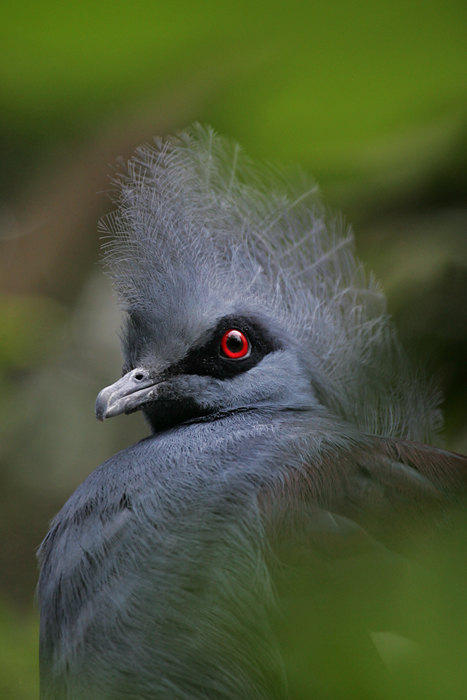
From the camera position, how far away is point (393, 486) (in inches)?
65.7

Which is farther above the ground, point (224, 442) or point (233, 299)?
point (233, 299)

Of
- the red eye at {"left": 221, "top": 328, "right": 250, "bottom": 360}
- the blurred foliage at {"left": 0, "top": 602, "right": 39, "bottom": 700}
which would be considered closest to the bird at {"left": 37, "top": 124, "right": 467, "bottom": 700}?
the red eye at {"left": 221, "top": 328, "right": 250, "bottom": 360}

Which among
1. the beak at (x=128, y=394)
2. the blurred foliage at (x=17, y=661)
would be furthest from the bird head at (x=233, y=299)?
the blurred foliage at (x=17, y=661)

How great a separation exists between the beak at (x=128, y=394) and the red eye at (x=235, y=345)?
0.25 metres

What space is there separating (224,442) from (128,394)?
39 centimetres

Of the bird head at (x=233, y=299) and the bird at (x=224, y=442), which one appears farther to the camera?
the bird head at (x=233, y=299)

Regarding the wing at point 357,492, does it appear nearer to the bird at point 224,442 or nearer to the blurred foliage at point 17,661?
the bird at point 224,442

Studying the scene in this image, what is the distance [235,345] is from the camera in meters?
2.26

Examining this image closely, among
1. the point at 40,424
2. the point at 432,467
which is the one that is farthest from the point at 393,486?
the point at 40,424

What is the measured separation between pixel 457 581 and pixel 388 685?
0.07 meters

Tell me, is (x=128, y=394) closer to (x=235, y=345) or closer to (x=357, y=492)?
(x=235, y=345)

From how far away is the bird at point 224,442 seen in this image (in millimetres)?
1554

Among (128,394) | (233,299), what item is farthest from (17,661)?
(233,299)

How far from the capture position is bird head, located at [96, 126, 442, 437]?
7.31 ft
